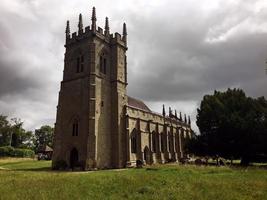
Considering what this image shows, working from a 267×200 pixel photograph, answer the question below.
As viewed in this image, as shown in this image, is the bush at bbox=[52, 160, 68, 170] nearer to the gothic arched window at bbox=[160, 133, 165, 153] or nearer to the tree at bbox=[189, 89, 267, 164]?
the tree at bbox=[189, 89, 267, 164]

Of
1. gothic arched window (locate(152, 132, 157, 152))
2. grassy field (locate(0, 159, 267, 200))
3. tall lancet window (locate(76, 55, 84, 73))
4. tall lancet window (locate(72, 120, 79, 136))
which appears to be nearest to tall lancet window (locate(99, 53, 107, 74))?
→ tall lancet window (locate(76, 55, 84, 73))

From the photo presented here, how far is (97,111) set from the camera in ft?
113

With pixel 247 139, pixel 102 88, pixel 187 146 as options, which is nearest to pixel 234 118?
pixel 247 139

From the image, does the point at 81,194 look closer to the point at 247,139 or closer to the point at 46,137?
the point at 247,139

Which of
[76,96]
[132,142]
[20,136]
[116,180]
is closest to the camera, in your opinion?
[116,180]

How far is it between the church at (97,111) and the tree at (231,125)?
928 centimetres

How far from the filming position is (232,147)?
34438mm

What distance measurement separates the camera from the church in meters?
33.4

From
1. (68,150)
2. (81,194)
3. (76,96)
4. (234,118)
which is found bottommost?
(81,194)

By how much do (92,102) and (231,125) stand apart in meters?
17.7

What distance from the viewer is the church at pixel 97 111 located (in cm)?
3344

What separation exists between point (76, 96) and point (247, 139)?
22.4 m

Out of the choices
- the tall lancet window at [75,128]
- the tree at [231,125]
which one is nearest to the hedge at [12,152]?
the tall lancet window at [75,128]

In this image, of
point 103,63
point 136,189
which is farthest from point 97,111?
point 136,189
